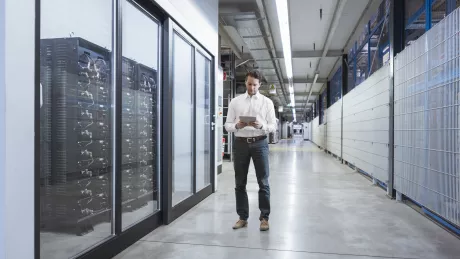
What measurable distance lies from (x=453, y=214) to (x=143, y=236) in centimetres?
288

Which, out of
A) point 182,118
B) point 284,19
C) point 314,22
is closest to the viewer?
point 182,118

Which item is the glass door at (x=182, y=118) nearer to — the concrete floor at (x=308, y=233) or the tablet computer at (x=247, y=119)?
the concrete floor at (x=308, y=233)

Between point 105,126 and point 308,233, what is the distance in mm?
2227

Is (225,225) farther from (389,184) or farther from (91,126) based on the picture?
(389,184)

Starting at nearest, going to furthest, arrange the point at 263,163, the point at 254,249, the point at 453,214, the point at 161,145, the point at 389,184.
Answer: the point at 254,249, the point at 453,214, the point at 263,163, the point at 161,145, the point at 389,184

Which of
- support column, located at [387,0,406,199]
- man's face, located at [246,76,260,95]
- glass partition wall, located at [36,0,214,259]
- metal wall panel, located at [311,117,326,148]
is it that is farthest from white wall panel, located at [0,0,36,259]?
metal wall panel, located at [311,117,326,148]

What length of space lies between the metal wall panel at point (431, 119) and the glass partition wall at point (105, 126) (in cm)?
276

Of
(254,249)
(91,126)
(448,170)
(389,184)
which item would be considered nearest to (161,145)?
(91,126)

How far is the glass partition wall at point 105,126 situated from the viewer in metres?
2.72

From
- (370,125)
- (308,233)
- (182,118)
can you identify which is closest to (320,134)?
(370,125)

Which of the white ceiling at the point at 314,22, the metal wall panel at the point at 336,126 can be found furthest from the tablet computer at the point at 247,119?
the metal wall panel at the point at 336,126

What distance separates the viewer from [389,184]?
5043 millimetres

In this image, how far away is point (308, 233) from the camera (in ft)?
10.7

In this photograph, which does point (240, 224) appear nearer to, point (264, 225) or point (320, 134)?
point (264, 225)
